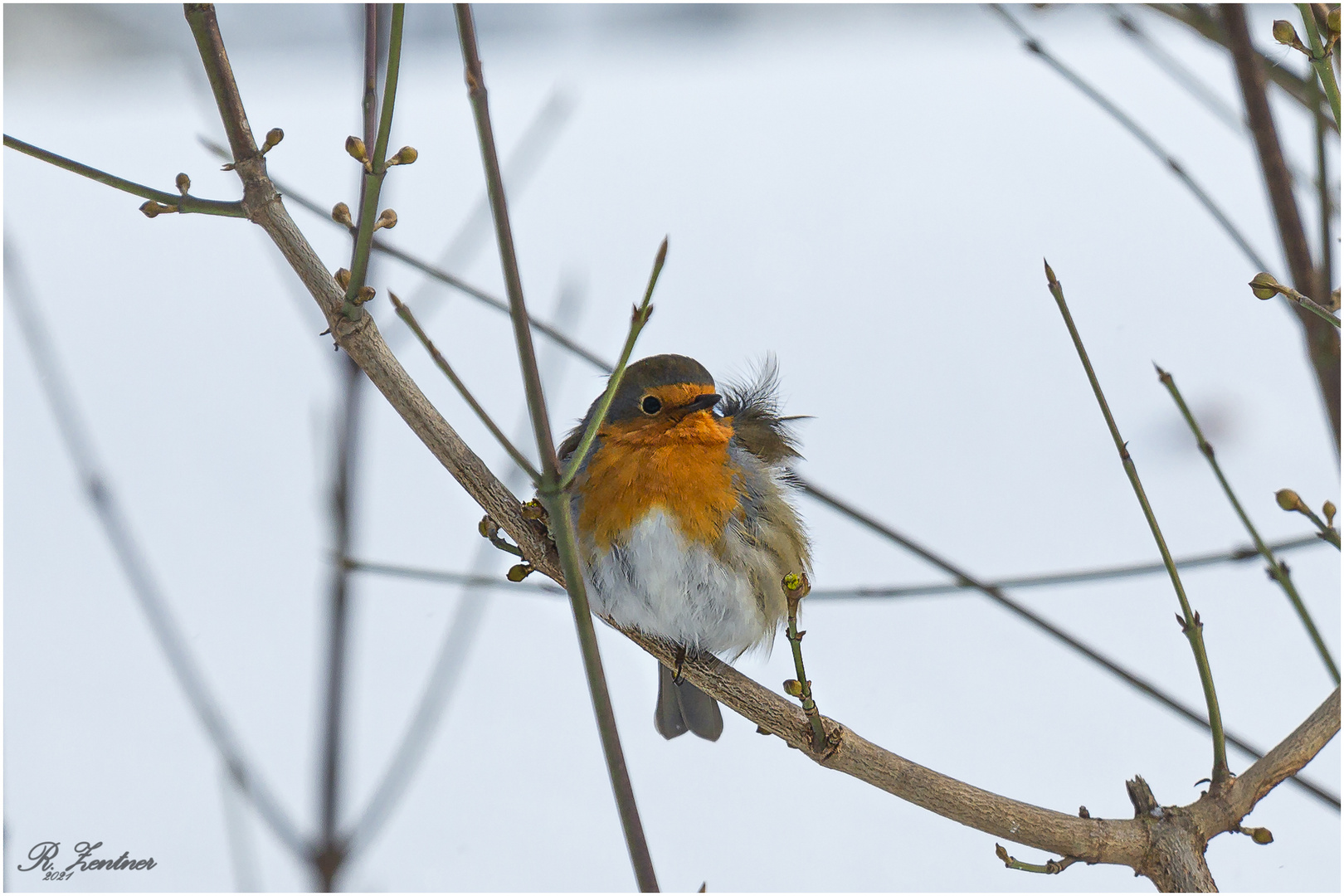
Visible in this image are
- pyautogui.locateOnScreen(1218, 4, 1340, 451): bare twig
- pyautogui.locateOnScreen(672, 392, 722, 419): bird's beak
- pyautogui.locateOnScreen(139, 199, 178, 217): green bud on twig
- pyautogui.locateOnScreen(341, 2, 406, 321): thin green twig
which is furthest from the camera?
pyautogui.locateOnScreen(672, 392, 722, 419): bird's beak

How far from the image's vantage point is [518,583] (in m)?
1.79

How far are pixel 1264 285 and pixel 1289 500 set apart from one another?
1.06 ft

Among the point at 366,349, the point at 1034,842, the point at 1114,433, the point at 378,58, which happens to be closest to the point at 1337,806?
the point at 1034,842

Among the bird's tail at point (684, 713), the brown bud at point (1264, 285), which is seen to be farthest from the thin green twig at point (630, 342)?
the bird's tail at point (684, 713)

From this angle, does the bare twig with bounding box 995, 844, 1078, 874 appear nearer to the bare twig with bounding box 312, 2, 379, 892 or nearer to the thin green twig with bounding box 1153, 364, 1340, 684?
the thin green twig with bounding box 1153, 364, 1340, 684

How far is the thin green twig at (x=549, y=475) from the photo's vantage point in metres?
0.87

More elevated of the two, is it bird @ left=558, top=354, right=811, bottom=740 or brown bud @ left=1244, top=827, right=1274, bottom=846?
bird @ left=558, top=354, right=811, bottom=740

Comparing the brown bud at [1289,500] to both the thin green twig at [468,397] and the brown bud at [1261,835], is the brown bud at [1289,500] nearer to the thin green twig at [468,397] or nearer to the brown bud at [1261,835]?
the brown bud at [1261,835]

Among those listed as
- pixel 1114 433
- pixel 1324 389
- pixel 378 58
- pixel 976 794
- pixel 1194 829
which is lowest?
pixel 1194 829

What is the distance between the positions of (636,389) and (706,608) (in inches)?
18.9

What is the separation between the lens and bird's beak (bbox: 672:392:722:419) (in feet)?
6.79

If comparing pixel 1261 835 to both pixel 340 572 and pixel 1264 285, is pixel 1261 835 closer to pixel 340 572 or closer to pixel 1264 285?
pixel 1264 285

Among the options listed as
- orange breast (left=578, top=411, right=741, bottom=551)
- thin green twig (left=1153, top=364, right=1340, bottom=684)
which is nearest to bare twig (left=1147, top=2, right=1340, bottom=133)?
thin green twig (left=1153, top=364, right=1340, bottom=684)

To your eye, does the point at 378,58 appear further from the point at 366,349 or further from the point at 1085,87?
the point at 1085,87
